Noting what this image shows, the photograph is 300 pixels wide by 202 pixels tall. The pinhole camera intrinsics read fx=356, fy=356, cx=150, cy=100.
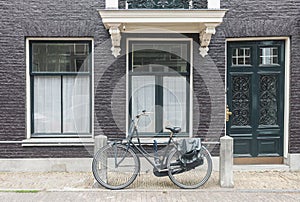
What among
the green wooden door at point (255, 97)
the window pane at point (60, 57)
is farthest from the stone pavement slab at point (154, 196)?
the window pane at point (60, 57)

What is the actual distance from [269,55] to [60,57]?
15.9 ft

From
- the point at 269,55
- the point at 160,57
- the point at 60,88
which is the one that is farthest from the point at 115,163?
the point at 269,55

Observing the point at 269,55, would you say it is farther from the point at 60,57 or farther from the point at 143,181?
the point at 60,57

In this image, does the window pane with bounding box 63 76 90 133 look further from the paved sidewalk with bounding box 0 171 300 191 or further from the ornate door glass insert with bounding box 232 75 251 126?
the ornate door glass insert with bounding box 232 75 251 126

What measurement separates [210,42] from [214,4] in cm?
84

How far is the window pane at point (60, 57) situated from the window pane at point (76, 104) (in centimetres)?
28

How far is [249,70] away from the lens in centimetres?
830

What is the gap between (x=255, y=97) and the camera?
8.31 meters

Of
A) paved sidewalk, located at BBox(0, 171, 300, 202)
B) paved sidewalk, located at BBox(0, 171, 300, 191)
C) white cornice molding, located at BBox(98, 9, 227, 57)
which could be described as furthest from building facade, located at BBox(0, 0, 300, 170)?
paved sidewalk, located at BBox(0, 171, 300, 202)

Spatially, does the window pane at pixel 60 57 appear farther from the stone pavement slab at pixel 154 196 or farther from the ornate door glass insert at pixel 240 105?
the ornate door glass insert at pixel 240 105

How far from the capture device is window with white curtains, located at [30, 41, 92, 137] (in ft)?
26.9

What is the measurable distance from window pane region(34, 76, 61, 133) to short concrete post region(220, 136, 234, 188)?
12.7 feet

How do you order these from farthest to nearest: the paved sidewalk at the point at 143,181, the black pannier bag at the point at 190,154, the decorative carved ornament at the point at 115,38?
the decorative carved ornament at the point at 115,38 → the paved sidewalk at the point at 143,181 → the black pannier bag at the point at 190,154

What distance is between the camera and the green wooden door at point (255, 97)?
829cm
